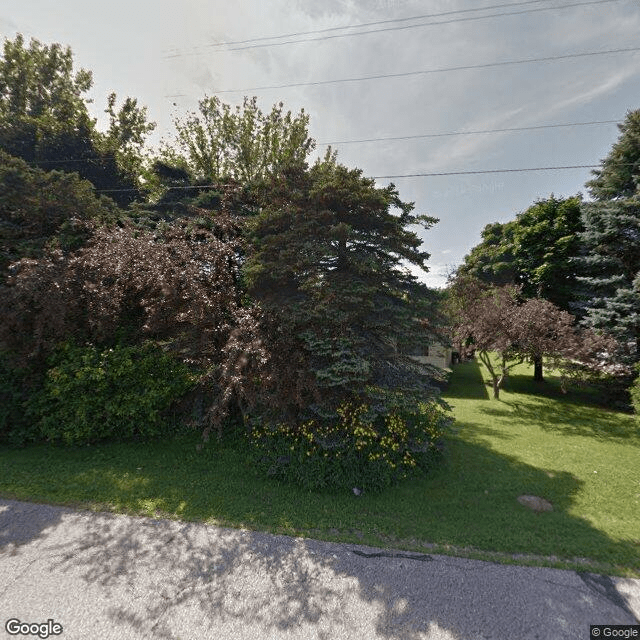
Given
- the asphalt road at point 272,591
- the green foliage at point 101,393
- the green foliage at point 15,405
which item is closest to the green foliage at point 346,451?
the asphalt road at point 272,591

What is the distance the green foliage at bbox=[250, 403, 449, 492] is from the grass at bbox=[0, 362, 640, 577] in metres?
0.23

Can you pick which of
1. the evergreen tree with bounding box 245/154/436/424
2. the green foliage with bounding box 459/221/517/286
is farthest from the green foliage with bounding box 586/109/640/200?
the evergreen tree with bounding box 245/154/436/424

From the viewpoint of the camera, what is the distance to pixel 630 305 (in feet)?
34.7

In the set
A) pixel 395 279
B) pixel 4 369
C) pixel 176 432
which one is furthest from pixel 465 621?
pixel 4 369

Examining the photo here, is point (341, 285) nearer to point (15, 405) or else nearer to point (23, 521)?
point (23, 521)

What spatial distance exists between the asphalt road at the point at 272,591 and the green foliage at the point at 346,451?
1262 millimetres

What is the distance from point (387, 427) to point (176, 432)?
475 centimetres

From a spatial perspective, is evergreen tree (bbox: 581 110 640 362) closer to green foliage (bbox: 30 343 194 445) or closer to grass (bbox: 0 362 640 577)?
grass (bbox: 0 362 640 577)

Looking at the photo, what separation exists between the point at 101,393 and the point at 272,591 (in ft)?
16.6

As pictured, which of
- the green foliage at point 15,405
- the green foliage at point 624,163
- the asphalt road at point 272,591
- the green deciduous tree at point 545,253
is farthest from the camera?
the green deciduous tree at point 545,253

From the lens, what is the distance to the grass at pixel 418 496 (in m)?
3.86

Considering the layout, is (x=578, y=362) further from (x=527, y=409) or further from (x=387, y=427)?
(x=387, y=427)

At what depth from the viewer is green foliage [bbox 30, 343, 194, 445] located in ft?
19.2

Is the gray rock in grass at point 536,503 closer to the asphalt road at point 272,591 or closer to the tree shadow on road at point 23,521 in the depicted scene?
the asphalt road at point 272,591
